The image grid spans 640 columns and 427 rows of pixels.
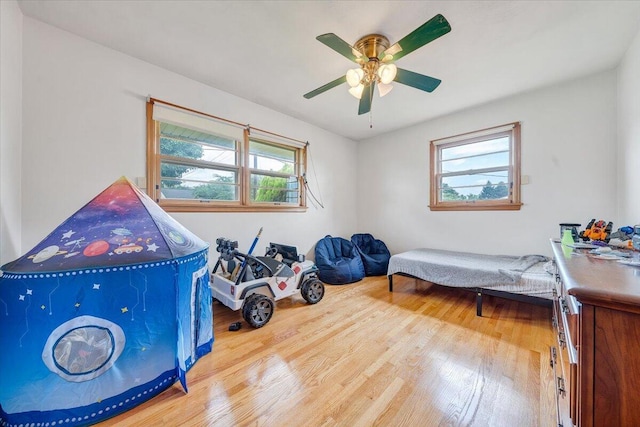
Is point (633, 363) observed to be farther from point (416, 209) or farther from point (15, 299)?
point (416, 209)

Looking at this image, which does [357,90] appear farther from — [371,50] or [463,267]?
[463,267]

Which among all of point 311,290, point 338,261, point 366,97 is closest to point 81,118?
point 366,97

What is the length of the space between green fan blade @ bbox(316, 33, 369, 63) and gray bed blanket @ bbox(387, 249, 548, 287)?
236cm

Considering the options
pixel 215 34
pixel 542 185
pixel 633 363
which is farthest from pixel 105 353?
pixel 542 185

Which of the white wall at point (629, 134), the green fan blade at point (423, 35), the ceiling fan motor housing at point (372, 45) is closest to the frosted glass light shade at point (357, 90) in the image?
the ceiling fan motor housing at point (372, 45)

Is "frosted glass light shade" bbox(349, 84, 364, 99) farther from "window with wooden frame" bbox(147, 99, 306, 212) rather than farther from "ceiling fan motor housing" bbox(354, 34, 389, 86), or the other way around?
"window with wooden frame" bbox(147, 99, 306, 212)

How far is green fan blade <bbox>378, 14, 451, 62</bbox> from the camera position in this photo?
1.40 meters

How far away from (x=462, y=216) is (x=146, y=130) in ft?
13.6

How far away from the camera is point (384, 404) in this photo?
4.31 ft

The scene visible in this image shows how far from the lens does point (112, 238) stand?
138cm

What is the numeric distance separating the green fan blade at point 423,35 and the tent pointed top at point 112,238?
207cm

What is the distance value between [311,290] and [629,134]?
11.0 feet

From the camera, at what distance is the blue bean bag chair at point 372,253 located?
3.89 meters

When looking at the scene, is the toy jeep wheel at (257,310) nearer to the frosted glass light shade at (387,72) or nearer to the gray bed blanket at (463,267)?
the gray bed blanket at (463,267)
